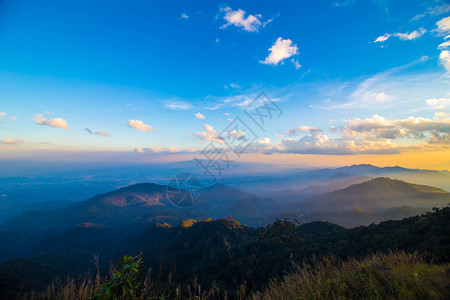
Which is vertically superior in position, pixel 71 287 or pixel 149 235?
A: pixel 71 287

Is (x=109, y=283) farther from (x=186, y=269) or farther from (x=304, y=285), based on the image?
(x=186, y=269)

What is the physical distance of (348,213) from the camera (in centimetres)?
15862

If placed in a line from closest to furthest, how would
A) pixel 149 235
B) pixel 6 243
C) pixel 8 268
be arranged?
pixel 8 268
pixel 149 235
pixel 6 243

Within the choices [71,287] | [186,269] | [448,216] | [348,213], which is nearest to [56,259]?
[186,269]

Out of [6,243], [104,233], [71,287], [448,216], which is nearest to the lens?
[71,287]

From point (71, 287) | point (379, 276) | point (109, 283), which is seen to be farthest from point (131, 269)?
point (379, 276)

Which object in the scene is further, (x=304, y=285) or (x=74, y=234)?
(x=74, y=234)

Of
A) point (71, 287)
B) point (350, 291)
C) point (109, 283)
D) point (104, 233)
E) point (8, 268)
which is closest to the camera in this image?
point (109, 283)

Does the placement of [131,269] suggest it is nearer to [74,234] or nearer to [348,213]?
[348,213]

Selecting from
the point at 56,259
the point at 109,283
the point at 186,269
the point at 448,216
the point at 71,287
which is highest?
Answer: the point at 109,283

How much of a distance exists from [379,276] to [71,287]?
796 centimetres

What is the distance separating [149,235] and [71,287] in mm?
147011

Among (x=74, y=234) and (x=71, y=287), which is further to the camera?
(x=74, y=234)

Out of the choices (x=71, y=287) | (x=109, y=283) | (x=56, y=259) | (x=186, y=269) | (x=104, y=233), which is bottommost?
(x=104, y=233)
